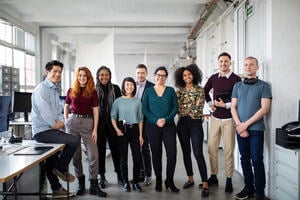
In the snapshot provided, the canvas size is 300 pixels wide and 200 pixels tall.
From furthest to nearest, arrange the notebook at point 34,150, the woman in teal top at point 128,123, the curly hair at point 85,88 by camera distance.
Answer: the woman in teal top at point 128,123 → the curly hair at point 85,88 → the notebook at point 34,150

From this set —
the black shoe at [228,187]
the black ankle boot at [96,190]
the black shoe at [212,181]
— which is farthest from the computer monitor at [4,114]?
the black shoe at [228,187]

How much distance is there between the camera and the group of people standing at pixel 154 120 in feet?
10.4

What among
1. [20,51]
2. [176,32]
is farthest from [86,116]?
[176,32]

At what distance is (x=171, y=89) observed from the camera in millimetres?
3494

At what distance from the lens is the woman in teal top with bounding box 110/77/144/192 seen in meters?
3.58

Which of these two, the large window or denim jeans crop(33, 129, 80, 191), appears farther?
the large window

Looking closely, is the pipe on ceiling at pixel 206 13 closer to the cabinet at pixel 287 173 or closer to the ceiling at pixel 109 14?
the ceiling at pixel 109 14

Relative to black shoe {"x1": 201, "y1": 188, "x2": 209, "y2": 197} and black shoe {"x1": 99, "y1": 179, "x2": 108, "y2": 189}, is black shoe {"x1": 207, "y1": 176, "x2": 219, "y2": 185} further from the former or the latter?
black shoe {"x1": 99, "y1": 179, "x2": 108, "y2": 189}

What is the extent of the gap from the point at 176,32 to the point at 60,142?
264 inches

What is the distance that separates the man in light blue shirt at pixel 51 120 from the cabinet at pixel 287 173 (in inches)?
83.6

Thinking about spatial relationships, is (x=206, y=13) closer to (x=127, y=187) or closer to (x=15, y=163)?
(x=127, y=187)

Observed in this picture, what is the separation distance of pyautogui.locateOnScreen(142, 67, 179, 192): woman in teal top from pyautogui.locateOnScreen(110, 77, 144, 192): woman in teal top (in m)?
0.13

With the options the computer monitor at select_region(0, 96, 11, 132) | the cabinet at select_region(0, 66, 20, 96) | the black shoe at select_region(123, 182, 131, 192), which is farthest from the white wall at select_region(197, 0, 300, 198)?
the cabinet at select_region(0, 66, 20, 96)

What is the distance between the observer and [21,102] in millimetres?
5406
